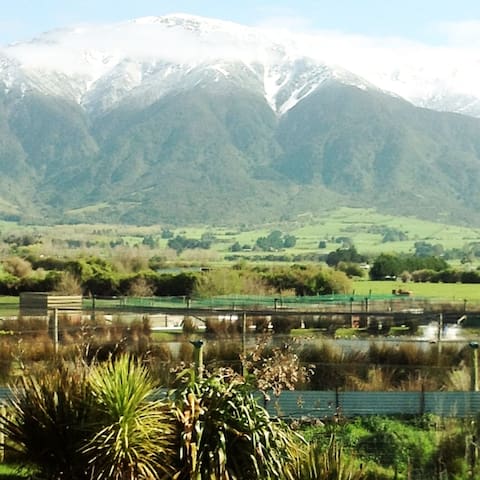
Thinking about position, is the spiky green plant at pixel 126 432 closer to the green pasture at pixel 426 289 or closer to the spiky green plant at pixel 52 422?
the spiky green plant at pixel 52 422

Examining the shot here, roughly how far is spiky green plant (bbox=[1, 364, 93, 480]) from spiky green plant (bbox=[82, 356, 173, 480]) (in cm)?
25

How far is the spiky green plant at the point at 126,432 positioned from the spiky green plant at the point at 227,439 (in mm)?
197

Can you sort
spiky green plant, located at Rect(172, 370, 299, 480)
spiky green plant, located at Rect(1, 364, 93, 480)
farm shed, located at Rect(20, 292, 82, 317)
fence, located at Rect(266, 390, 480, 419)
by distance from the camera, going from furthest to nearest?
farm shed, located at Rect(20, 292, 82, 317) < fence, located at Rect(266, 390, 480, 419) < spiky green plant, located at Rect(1, 364, 93, 480) < spiky green plant, located at Rect(172, 370, 299, 480)

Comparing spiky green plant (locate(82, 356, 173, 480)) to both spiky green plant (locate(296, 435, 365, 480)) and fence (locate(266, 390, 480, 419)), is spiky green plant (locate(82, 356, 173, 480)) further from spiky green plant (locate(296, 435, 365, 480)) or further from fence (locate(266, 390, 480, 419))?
fence (locate(266, 390, 480, 419))

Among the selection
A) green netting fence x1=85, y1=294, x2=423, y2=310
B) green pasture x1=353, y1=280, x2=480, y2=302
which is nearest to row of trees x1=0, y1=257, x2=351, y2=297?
green pasture x1=353, y1=280, x2=480, y2=302

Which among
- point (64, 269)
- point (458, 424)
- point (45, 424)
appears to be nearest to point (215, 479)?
point (45, 424)

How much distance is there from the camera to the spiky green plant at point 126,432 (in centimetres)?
1066

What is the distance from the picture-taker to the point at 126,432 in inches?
423

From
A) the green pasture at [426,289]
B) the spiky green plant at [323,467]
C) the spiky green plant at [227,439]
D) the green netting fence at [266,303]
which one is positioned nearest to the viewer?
the spiky green plant at [227,439]

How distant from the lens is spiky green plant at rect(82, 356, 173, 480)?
10656mm

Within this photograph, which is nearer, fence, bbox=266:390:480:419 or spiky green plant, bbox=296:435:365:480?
spiky green plant, bbox=296:435:365:480

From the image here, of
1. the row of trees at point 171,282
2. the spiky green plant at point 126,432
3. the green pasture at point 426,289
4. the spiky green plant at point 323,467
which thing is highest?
the spiky green plant at point 126,432

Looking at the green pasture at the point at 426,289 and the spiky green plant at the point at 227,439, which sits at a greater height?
the spiky green plant at the point at 227,439

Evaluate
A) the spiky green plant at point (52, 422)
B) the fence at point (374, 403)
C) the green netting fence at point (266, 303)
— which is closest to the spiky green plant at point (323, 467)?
the spiky green plant at point (52, 422)
